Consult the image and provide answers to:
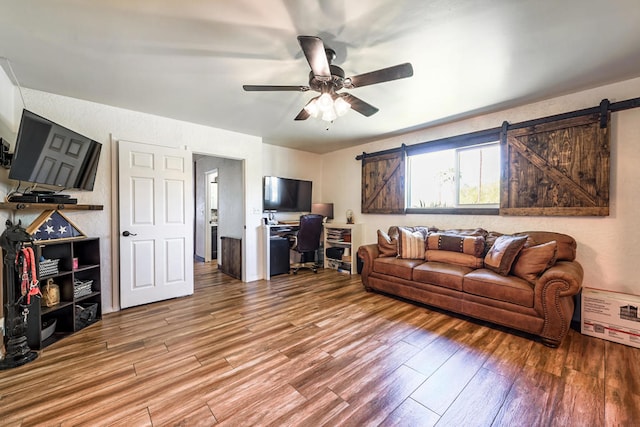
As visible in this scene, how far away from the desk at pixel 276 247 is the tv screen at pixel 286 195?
0.37m

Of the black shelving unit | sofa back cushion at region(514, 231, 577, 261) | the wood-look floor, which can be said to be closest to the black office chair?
the wood-look floor

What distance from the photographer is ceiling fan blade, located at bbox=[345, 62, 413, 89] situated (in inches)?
68.2

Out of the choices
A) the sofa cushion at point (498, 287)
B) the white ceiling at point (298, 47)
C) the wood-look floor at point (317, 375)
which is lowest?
the wood-look floor at point (317, 375)

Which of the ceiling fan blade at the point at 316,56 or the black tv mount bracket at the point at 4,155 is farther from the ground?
the ceiling fan blade at the point at 316,56

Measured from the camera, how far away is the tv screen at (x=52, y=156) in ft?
6.69

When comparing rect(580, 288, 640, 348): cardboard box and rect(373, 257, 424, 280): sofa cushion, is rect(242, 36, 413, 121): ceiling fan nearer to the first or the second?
rect(373, 257, 424, 280): sofa cushion

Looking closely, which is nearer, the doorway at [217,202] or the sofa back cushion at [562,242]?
the sofa back cushion at [562,242]

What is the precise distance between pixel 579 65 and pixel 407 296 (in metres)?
2.75

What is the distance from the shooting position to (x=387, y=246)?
3.69 m

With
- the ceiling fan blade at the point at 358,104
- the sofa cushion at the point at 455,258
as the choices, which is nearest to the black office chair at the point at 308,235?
the sofa cushion at the point at 455,258

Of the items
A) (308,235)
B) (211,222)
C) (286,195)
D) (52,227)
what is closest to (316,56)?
(52,227)

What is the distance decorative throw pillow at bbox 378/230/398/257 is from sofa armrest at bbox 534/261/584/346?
1.63m

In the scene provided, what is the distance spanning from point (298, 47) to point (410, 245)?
8.79 feet

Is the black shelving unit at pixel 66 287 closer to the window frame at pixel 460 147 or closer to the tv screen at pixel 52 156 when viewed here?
the tv screen at pixel 52 156
